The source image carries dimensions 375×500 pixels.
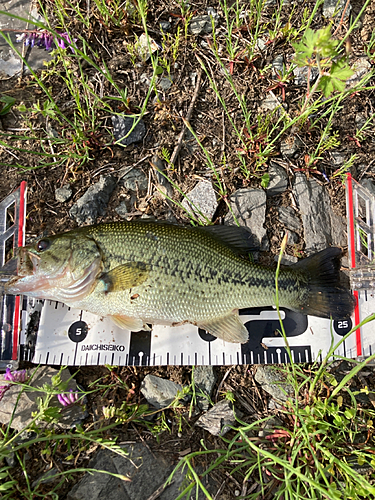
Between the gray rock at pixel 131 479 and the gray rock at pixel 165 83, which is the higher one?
the gray rock at pixel 165 83

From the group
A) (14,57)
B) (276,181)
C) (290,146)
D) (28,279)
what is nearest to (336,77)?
(290,146)

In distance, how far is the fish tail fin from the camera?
128 inches

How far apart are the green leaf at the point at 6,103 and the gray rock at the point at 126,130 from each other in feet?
3.72

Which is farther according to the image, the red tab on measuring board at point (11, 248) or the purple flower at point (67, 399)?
the red tab on measuring board at point (11, 248)

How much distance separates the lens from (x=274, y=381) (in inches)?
133

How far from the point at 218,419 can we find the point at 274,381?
686mm

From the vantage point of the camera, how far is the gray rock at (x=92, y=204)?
Answer: 11.9 feet

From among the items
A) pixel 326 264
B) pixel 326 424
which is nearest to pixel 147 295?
pixel 326 264

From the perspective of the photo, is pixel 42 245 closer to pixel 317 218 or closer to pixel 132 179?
pixel 132 179

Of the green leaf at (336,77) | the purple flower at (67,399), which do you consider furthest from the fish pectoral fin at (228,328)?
the green leaf at (336,77)

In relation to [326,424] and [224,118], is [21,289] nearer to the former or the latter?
[224,118]

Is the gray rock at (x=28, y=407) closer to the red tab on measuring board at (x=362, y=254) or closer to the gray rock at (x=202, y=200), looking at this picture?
the gray rock at (x=202, y=200)

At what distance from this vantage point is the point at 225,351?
3422 mm

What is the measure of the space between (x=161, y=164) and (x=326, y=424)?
10.2 feet
